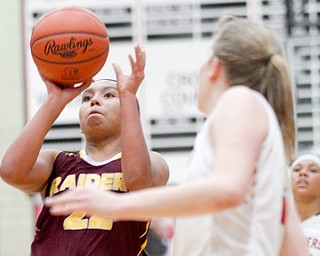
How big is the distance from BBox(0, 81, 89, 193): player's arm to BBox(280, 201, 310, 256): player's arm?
1340 mm

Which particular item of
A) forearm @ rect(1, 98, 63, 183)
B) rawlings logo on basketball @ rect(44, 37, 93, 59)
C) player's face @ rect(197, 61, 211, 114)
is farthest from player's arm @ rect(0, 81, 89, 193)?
player's face @ rect(197, 61, 211, 114)

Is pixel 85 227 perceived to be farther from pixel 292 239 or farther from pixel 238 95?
pixel 238 95

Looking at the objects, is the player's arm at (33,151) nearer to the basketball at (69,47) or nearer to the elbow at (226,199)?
the basketball at (69,47)

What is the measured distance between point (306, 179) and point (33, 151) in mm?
2544

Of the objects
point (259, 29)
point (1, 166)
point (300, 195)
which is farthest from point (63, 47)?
point (300, 195)

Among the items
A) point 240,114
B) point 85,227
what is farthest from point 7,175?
point 240,114

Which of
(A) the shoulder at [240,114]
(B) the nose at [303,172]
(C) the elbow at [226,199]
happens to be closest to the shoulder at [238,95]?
(A) the shoulder at [240,114]

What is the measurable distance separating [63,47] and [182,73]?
5.46 metres

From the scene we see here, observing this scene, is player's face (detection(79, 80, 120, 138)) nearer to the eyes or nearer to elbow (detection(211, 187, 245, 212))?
the eyes

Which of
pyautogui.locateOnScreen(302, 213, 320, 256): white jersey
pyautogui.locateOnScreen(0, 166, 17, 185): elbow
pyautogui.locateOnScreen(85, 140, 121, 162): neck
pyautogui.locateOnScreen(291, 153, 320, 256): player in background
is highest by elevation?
pyautogui.locateOnScreen(85, 140, 121, 162): neck

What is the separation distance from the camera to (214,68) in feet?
8.97

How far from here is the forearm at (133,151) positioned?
3826mm

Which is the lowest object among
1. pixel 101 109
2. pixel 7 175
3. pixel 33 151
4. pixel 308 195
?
pixel 308 195

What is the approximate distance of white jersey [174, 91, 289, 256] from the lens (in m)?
2.64
